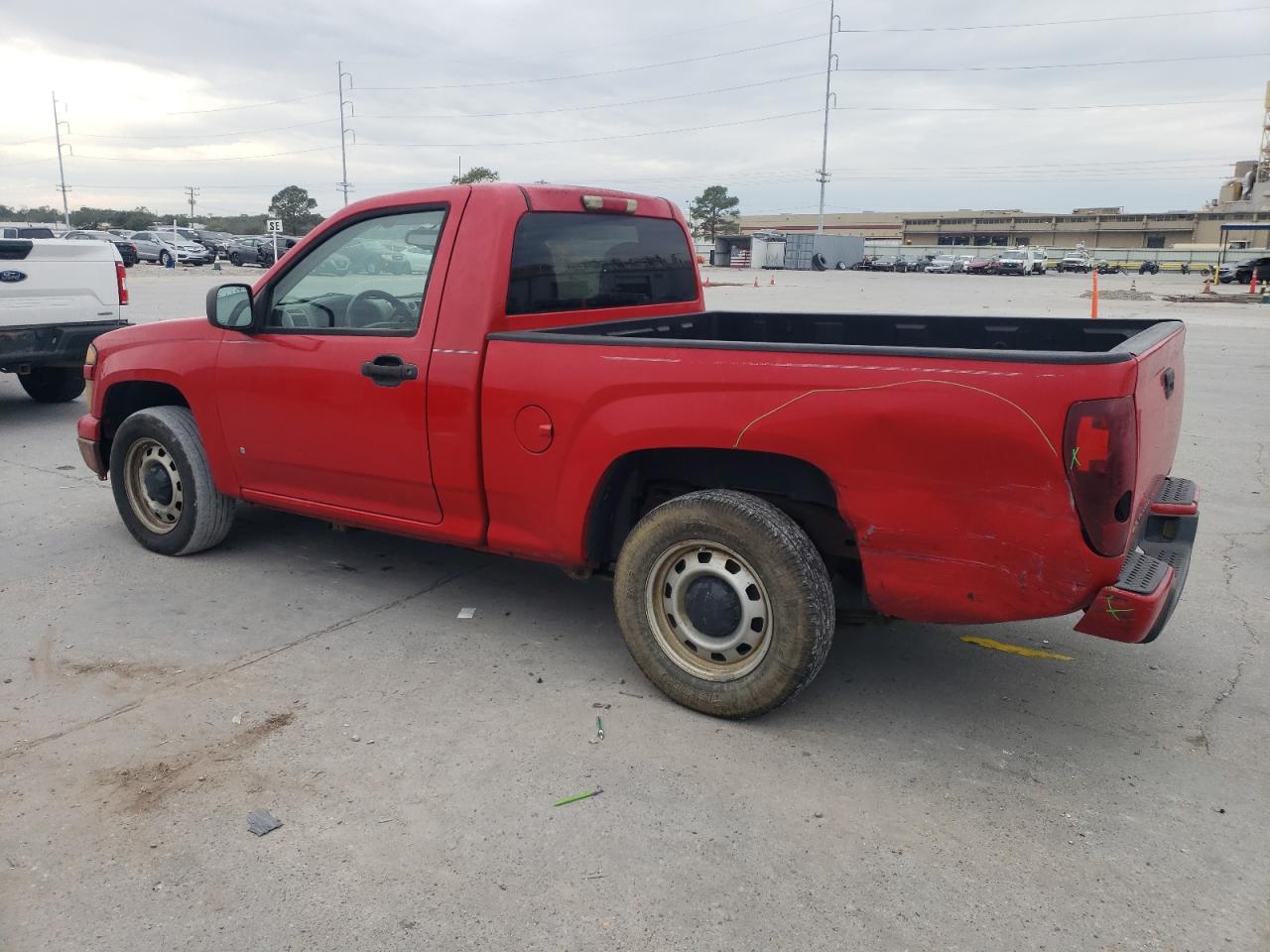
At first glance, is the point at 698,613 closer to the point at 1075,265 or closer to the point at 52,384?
the point at 52,384

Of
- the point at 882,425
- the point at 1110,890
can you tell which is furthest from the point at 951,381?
the point at 1110,890

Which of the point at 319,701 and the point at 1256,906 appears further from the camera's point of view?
the point at 319,701

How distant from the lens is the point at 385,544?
18.3ft

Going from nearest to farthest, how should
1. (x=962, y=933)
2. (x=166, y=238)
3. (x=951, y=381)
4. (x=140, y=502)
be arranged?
(x=962, y=933) → (x=951, y=381) → (x=140, y=502) → (x=166, y=238)

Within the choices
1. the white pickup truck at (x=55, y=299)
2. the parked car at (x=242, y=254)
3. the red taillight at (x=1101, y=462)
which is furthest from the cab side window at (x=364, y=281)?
the parked car at (x=242, y=254)

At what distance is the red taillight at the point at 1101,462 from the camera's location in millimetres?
2756

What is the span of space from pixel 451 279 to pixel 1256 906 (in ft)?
11.2

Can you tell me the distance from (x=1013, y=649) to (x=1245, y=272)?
158 ft

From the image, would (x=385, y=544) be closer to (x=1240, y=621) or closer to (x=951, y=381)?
(x=951, y=381)

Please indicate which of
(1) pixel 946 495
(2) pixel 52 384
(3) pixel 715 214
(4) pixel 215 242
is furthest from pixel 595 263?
(3) pixel 715 214

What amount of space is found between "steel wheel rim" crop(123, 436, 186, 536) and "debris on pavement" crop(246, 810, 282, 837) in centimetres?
268

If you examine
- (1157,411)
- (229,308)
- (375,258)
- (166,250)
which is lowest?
(1157,411)

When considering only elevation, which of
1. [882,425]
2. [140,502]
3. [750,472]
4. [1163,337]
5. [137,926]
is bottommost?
[137,926]

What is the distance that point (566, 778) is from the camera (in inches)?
125
